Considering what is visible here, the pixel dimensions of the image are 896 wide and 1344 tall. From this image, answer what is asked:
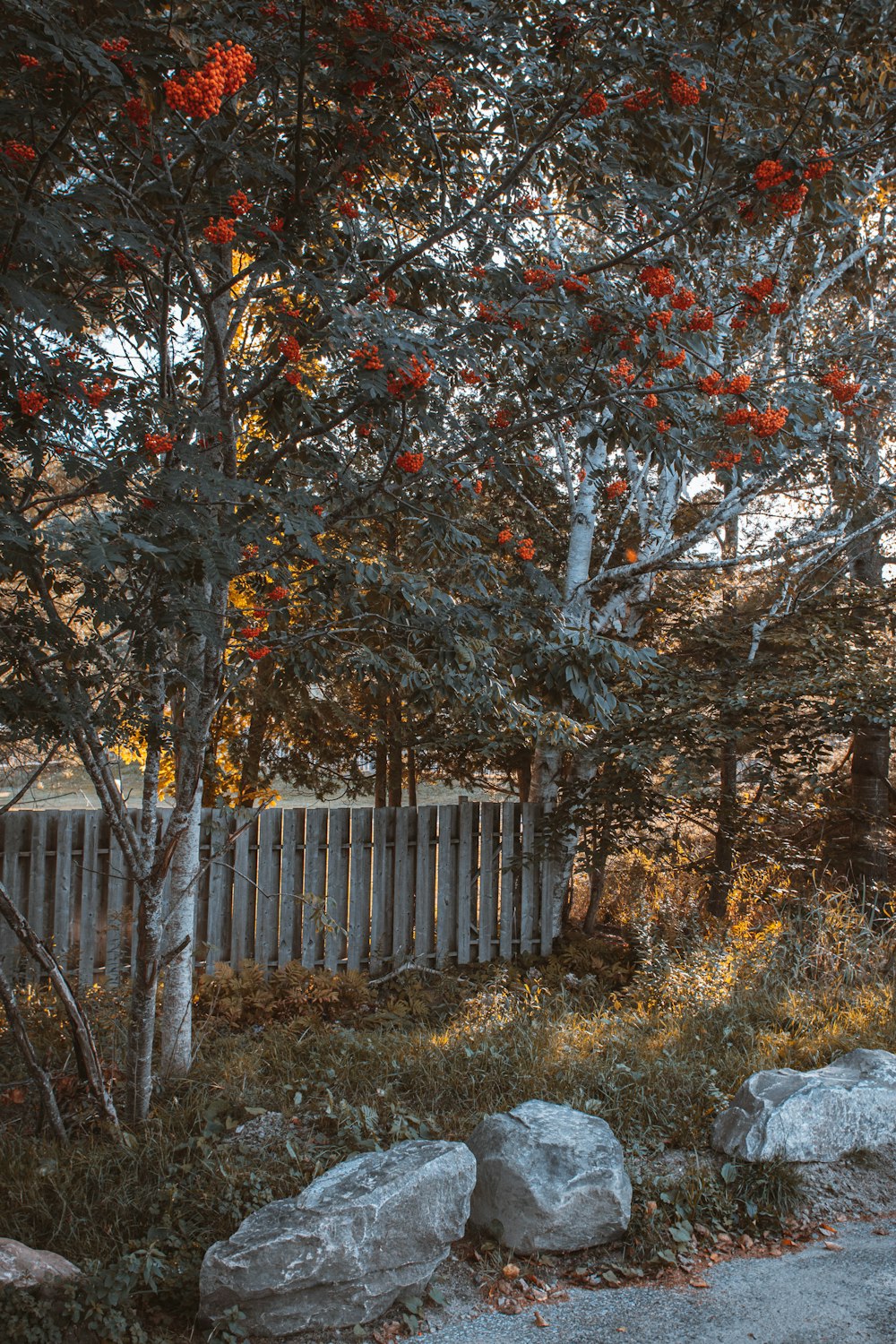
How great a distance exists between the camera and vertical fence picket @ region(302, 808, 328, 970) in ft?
19.7

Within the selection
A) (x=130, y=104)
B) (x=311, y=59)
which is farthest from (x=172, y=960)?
(x=311, y=59)

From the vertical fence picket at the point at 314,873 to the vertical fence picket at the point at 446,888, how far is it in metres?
0.86

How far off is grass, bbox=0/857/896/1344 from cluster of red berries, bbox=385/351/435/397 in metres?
2.52

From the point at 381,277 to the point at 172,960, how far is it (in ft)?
9.55

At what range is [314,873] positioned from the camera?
6141 millimetres

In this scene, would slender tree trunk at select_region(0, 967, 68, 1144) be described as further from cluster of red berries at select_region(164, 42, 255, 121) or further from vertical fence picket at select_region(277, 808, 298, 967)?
cluster of red berries at select_region(164, 42, 255, 121)

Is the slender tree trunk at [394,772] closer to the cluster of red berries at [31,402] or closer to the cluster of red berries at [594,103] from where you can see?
the cluster of red berries at [594,103]

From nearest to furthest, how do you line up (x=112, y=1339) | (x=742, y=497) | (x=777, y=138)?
(x=112, y=1339), (x=777, y=138), (x=742, y=497)

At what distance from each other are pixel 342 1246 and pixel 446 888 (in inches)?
157

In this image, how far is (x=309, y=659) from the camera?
4.38 meters

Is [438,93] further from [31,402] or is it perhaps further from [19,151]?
[31,402]

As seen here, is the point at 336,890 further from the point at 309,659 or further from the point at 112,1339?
the point at 112,1339

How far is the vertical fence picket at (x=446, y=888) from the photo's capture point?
6520mm

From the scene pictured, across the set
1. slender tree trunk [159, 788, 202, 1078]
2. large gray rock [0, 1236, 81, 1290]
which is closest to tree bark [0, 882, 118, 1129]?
slender tree trunk [159, 788, 202, 1078]
